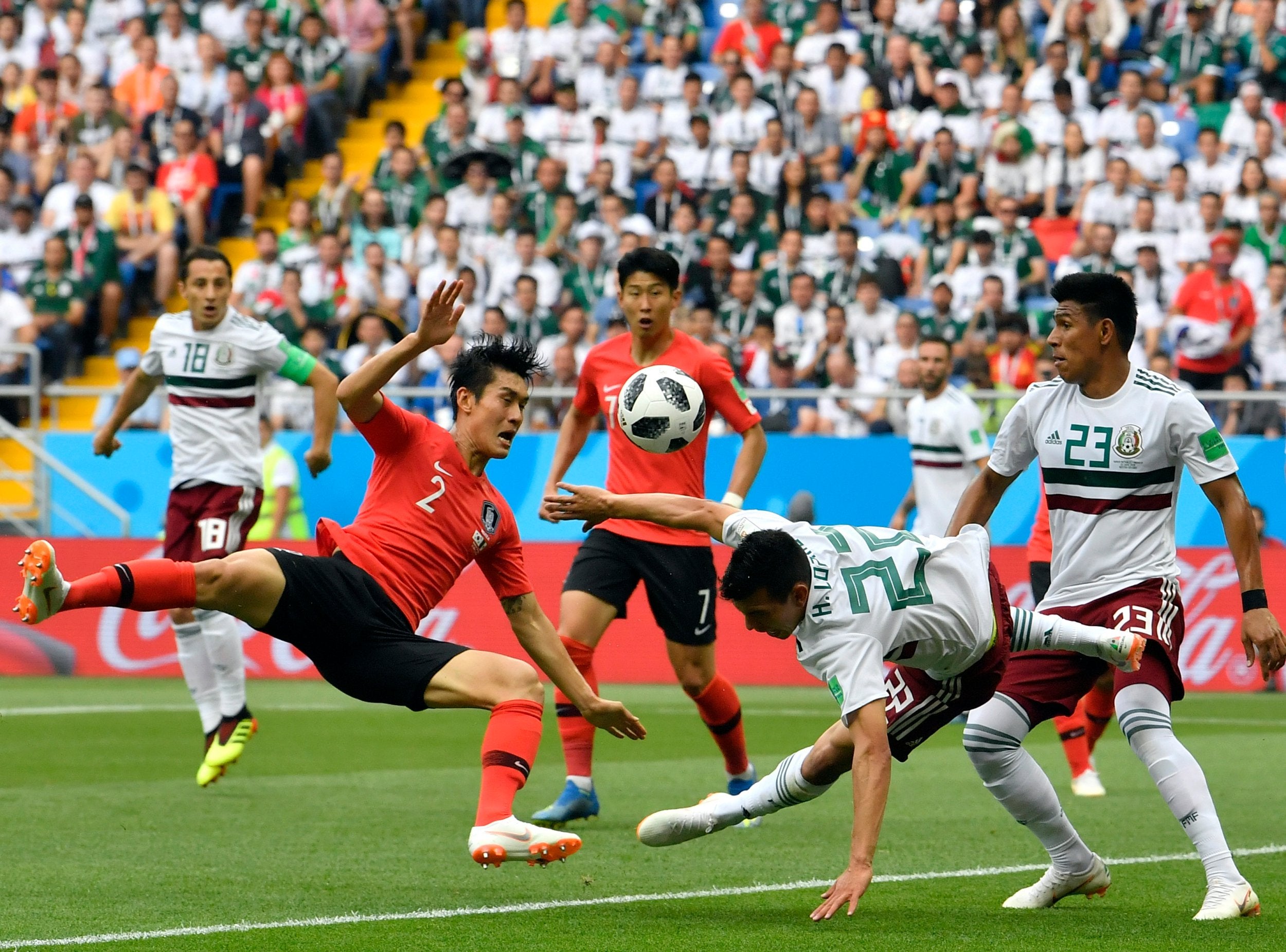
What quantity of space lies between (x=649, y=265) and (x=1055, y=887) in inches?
143

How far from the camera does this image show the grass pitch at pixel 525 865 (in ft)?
19.1

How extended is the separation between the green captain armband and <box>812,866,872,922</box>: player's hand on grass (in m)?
5.56

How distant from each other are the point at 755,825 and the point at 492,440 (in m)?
2.87

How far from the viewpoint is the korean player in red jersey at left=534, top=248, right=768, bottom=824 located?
8711 millimetres

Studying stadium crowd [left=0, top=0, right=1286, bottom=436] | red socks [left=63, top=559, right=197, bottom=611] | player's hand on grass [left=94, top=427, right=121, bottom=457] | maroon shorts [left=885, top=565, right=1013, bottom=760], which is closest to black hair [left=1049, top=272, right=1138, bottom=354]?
maroon shorts [left=885, top=565, right=1013, bottom=760]

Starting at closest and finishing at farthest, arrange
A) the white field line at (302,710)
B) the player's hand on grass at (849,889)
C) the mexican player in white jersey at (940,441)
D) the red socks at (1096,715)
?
the player's hand on grass at (849,889) < the red socks at (1096,715) < the mexican player in white jersey at (940,441) < the white field line at (302,710)

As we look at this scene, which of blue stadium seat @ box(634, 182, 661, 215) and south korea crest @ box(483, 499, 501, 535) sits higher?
south korea crest @ box(483, 499, 501, 535)

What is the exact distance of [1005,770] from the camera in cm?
634

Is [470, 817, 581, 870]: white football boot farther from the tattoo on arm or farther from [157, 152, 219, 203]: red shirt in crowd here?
[157, 152, 219, 203]: red shirt in crowd

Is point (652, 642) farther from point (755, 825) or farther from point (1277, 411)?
point (755, 825)

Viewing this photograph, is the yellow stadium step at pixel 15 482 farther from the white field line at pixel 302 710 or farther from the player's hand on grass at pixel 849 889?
the player's hand on grass at pixel 849 889

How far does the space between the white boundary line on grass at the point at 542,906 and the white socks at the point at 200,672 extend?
4.03m

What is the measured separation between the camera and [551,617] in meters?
14.8

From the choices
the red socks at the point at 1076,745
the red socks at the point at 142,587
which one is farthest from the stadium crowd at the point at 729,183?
the red socks at the point at 142,587
